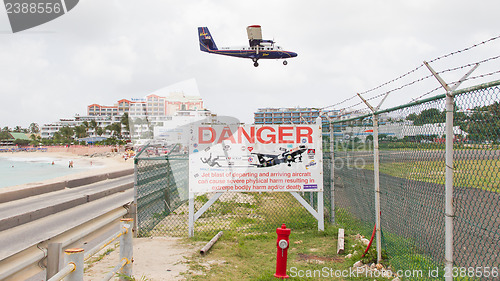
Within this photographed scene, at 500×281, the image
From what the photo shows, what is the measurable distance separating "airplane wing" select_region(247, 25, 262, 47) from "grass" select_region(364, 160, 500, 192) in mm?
29256

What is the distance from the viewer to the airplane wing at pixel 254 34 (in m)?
33.2

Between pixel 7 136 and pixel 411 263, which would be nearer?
pixel 411 263

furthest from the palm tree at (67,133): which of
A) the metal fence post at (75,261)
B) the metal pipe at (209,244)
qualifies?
the metal fence post at (75,261)

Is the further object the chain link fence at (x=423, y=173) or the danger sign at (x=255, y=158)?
the danger sign at (x=255, y=158)

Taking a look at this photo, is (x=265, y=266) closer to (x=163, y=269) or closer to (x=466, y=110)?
(x=163, y=269)

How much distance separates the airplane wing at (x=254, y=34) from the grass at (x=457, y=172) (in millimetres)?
29256

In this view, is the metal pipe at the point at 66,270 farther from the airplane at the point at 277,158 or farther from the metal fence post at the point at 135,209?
the airplane at the point at 277,158

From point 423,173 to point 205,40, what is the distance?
39.2 meters

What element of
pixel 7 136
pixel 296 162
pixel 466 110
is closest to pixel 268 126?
pixel 296 162

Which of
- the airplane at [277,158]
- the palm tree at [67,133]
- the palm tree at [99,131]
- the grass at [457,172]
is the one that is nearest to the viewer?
the grass at [457,172]

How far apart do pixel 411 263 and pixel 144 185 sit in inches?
220

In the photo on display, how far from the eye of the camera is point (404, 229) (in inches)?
229

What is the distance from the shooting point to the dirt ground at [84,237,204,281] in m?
5.33

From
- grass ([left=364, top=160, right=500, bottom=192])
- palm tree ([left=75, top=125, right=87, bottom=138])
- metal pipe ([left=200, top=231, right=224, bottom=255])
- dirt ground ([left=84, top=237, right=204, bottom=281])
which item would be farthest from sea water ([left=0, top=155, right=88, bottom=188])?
palm tree ([left=75, top=125, right=87, bottom=138])
